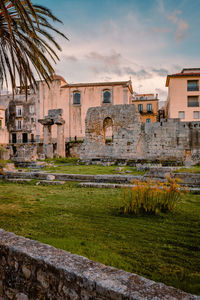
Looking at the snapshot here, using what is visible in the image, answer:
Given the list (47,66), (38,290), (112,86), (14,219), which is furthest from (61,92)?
(38,290)

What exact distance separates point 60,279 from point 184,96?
1391 inches

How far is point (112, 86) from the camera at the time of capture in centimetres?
3831

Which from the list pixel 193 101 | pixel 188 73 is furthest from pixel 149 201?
pixel 188 73

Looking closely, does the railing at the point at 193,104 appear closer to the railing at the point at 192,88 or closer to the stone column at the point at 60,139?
the railing at the point at 192,88

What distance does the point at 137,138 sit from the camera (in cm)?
1916

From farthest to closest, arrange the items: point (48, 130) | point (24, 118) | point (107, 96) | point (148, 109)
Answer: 1. point (148, 109)
2. point (24, 118)
3. point (107, 96)
4. point (48, 130)

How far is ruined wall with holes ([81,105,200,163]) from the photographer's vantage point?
18203mm

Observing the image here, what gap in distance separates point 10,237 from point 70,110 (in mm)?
38053

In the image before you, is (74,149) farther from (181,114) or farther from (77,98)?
(181,114)

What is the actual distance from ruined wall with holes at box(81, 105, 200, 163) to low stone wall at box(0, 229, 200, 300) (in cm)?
1719

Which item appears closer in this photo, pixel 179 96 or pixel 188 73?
pixel 179 96

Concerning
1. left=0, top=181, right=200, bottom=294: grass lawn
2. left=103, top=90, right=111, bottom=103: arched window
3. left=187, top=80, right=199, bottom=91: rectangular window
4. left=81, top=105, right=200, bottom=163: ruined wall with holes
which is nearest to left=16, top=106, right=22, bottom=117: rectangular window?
left=103, top=90, right=111, bottom=103: arched window

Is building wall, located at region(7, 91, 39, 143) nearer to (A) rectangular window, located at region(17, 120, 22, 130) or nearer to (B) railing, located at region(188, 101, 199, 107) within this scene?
(A) rectangular window, located at region(17, 120, 22, 130)

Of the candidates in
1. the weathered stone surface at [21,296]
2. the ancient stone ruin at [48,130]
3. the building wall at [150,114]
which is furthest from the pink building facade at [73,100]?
the weathered stone surface at [21,296]
